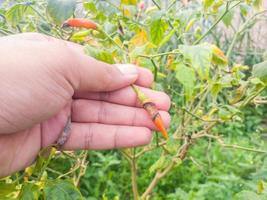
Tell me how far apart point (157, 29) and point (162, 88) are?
21 cm

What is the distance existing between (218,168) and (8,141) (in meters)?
1.91

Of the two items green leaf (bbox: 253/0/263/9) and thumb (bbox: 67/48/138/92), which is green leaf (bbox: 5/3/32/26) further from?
green leaf (bbox: 253/0/263/9)

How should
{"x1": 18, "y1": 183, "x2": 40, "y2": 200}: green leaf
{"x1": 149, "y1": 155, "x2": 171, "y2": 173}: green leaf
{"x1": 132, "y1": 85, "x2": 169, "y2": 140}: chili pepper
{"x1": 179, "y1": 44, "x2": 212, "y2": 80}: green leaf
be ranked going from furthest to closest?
{"x1": 149, "y1": 155, "x2": 171, "y2": 173}: green leaf → {"x1": 132, "y1": 85, "x2": 169, "y2": 140}: chili pepper → {"x1": 18, "y1": 183, "x2": 40, "y2": 200}: green leaf → {"x1": 179, "y1": 44, "x2": 212, "y2": 80}: green leaf

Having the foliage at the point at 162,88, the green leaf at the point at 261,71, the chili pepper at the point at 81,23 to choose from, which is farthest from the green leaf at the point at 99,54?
the green leaf at the point at 261,71

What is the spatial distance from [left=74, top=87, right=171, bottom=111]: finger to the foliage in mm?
60

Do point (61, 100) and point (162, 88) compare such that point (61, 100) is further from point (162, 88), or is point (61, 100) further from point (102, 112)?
point (162, 88)

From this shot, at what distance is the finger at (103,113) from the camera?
1.49 meters

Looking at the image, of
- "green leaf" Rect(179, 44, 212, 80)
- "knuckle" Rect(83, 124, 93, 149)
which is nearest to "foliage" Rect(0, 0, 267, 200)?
"green leaf" Rect(179, 44, 212, 80)

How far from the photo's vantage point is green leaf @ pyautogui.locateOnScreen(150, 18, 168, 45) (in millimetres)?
1384

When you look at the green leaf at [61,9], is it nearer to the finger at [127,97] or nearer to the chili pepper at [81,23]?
the chili pepper at [81,23]

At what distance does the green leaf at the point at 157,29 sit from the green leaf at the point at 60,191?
46cm

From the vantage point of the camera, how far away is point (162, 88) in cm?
154

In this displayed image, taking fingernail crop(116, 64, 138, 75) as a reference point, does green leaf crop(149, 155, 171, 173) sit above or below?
below

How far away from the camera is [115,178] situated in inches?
123
